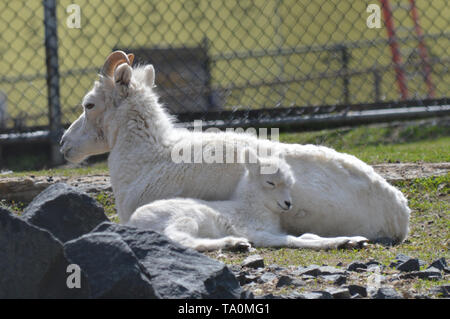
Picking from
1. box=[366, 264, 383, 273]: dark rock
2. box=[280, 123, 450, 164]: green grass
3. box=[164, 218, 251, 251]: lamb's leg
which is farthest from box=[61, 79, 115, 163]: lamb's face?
box=[280, 123, 450, 164]: green grass

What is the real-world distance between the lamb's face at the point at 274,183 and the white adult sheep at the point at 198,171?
0.82ft

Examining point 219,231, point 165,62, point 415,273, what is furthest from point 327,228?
point 165,62

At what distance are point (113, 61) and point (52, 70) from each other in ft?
9.94

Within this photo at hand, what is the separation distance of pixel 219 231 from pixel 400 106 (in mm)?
4842

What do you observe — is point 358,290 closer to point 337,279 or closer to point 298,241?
point 337,279

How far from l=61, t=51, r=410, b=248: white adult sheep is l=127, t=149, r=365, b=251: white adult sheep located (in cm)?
24

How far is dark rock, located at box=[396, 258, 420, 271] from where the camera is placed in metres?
4.23

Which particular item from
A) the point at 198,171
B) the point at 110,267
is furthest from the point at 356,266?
the point at 110,267

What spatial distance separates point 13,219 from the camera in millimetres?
3473

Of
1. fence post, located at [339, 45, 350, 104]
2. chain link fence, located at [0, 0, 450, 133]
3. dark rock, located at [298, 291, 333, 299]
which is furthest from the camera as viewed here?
fence post, located at [339, 45, 350, 104]

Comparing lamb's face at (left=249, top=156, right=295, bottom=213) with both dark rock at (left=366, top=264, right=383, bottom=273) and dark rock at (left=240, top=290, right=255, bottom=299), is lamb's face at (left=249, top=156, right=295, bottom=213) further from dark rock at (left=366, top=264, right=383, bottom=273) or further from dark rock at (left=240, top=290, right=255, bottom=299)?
dark rock at (left=240, top=290, right=255, bottom=299)

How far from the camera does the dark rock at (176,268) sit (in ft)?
11.2

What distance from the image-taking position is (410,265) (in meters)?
4.23
